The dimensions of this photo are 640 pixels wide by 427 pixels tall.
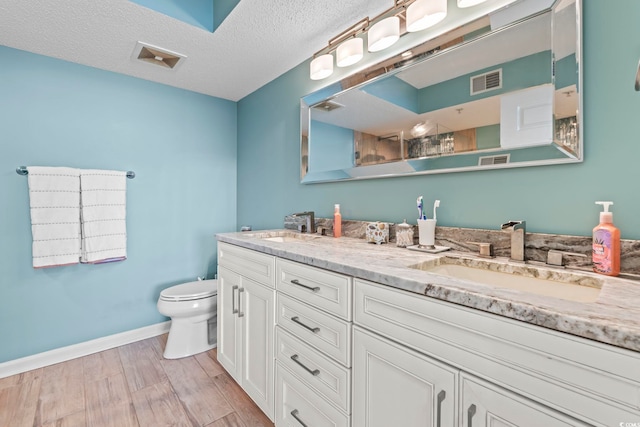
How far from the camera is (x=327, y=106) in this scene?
1.89 meters

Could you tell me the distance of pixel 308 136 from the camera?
2037 mm

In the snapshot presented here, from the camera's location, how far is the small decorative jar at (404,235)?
4.45 ft

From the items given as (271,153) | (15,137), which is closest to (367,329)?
(271,153)

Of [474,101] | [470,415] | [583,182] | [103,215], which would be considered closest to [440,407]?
[470,415]

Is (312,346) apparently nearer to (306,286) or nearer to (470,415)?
(306,286)

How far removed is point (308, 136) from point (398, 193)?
2.78 ft

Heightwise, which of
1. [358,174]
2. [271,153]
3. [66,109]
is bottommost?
[358,174]

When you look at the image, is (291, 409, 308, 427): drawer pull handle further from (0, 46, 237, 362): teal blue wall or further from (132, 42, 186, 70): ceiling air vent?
(132, 42, 186, 70): ceiling air vent

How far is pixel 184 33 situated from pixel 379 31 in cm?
120

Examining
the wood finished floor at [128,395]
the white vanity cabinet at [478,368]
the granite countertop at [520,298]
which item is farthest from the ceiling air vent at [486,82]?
the wood finished floor at [128,395]

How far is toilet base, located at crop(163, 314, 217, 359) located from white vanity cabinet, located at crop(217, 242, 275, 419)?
361mm

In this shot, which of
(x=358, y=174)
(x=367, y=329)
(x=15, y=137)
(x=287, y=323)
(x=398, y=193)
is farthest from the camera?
(x=15, y=137)

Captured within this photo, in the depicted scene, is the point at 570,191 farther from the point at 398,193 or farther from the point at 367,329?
the point at 367,329

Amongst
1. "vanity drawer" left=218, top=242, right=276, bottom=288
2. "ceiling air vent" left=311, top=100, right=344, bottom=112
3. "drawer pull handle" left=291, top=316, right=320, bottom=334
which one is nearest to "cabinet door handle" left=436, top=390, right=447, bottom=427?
"drawer pull handle" left=291, top=316, right=320, bottom=334
